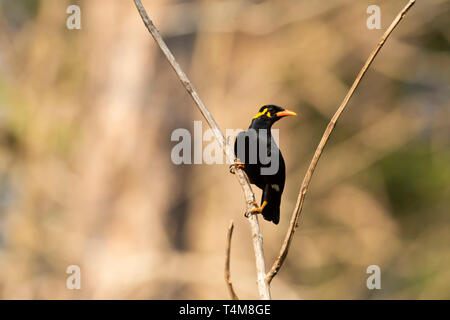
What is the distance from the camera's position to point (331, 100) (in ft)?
34.4

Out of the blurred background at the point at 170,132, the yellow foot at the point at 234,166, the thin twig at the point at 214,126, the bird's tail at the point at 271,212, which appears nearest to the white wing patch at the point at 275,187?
the bird's tail at the point at 271,212

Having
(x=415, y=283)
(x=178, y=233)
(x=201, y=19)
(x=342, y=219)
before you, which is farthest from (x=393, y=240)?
(x=201, y=19)

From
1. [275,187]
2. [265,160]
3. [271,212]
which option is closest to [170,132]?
[265,160]

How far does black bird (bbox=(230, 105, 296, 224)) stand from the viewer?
3.82 metres

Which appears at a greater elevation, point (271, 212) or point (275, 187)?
point (275, 187)

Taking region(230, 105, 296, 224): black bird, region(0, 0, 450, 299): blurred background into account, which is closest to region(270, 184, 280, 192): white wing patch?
region(230, 105, 296, 224): black bird

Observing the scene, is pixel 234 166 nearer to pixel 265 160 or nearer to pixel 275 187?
pixel 275 187

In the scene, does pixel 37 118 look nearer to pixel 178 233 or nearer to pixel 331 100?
pixel 178 233

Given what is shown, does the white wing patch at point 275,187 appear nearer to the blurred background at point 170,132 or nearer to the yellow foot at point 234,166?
the yellow foot at point 234,166

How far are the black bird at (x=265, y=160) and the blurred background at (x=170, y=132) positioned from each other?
447cm

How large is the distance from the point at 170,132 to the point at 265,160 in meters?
5.12

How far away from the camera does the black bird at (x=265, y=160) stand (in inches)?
150

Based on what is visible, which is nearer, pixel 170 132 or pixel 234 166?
pixel 234 166

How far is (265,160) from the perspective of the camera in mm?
4016
